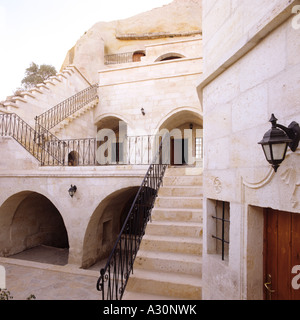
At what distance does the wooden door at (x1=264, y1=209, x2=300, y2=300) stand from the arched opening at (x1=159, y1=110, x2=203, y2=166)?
36.9ft

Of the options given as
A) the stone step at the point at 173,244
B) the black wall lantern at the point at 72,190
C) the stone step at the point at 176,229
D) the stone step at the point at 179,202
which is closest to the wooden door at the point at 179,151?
the black wall lantern at the point at 72,190

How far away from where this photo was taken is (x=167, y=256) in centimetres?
475

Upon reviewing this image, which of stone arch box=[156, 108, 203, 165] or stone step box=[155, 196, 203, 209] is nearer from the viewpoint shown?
stone step box=[155, 196, 203, 209]

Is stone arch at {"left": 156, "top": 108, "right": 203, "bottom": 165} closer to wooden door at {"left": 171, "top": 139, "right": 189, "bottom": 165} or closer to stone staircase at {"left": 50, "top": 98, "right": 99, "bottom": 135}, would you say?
wooden door at {"left": 171, "top": 139, "right": 189, "bottom": 165}

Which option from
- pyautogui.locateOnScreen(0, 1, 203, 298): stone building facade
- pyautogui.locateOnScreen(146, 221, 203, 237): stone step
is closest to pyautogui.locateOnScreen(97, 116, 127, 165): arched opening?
pyautogui.locateOnScreen(0, 1, 203, 298): stone building facade

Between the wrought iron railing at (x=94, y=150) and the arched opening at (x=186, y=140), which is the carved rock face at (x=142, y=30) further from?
the arched opening at (x=186, y=140)

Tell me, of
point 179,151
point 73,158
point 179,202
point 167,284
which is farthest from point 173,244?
point 179,151

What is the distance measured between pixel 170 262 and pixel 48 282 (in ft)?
13.3

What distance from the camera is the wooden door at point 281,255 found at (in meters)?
2.53

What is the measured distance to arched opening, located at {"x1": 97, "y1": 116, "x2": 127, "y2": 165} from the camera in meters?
15.9

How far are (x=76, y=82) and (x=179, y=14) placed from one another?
15.3 metres
